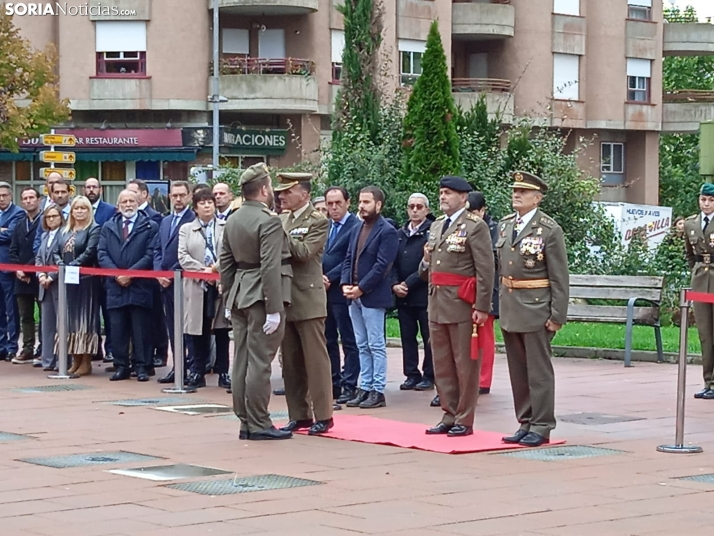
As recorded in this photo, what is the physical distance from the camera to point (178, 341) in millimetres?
15008

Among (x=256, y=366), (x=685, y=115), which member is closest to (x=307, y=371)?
(x=256, y=366)

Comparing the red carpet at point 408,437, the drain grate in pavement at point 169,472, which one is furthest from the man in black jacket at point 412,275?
the drain grate in pavement at point 169,472

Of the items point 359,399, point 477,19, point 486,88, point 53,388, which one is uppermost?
point 477,19

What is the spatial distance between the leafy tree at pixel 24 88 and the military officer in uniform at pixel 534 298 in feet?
96.8

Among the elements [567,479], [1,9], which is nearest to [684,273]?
[567,479]

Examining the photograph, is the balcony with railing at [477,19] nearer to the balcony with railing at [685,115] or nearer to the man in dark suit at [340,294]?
the balcony with railing at [685,115]

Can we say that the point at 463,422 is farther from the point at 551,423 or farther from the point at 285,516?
the point at 285,516

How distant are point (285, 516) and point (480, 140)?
1932cm

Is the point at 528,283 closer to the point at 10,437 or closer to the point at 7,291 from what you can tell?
the point at 10,437

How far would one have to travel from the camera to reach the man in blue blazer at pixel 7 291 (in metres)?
18.5

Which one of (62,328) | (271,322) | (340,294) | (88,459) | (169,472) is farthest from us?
(62,328)

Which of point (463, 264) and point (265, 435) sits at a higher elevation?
point (463, 264)

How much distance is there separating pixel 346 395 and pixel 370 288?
3.89 feet

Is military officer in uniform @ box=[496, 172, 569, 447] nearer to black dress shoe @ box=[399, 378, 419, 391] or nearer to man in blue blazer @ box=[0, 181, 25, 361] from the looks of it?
black dress shoe @ box=[399, 378, 419, 391]
